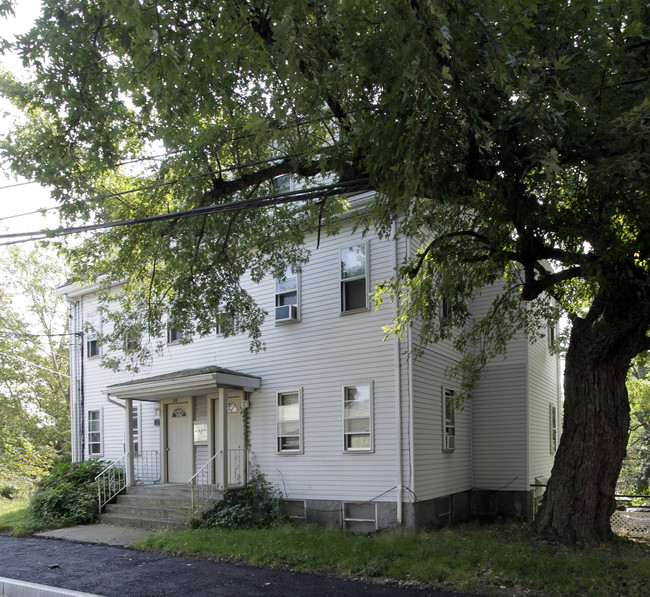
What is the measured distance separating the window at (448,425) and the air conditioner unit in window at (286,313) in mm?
4011

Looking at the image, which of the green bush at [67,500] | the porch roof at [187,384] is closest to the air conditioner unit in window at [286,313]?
the porch roof at [187,384]

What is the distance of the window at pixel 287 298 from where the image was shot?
48.0 ft

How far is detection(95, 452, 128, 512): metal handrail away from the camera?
15.6 m

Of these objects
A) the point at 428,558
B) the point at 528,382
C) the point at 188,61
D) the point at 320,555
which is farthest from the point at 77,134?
the point at 528,382

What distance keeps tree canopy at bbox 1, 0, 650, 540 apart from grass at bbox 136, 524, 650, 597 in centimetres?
150

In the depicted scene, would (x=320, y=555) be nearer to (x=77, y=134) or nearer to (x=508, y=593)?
(x=508, y=593)

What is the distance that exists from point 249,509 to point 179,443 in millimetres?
4102

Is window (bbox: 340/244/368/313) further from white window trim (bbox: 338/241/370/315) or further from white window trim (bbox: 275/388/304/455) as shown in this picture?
white window trim (bbox: 275/388/304/455)

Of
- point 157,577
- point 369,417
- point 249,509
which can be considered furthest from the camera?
point 249,509

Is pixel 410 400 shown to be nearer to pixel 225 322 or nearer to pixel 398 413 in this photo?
pixel 398 413

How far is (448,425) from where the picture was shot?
49.4 feet

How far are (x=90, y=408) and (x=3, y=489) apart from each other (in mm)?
10981

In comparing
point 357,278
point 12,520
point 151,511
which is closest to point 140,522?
point 151,511

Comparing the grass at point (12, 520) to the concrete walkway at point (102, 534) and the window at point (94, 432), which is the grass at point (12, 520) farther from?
the window at point (94, 432)
